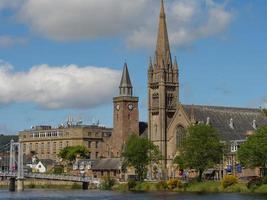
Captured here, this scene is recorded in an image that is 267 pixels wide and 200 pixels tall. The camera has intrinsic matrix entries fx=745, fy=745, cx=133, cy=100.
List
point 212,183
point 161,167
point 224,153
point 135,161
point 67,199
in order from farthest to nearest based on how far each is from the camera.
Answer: point 161,167
point 135,161
point 224,153
point 212,183
point 67,199

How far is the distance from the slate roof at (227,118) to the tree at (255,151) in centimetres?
4575

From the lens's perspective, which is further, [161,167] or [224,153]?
[161,167]

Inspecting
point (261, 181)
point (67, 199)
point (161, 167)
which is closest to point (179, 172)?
point (161, 167)

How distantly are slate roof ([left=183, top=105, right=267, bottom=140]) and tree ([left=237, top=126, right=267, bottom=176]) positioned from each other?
4575 cm

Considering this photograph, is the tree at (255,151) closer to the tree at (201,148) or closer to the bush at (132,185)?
the tree at (201,148)

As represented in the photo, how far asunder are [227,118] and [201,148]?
149 feet

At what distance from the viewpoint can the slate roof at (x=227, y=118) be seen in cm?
18088

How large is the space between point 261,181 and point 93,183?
198 feet

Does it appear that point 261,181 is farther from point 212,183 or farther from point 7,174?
point 7,174

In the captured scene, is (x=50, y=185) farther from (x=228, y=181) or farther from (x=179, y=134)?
(x=228, y=181)

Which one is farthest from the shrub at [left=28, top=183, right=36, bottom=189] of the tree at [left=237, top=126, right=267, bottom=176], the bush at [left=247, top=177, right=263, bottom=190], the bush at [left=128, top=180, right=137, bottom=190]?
the bush at [left=247, top=177, right=263, bottom=190]

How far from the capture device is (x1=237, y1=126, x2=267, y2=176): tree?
12644 centimetres

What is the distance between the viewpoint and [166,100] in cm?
19975

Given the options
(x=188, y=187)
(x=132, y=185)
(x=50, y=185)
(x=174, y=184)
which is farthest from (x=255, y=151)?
(x=50, y=185)
